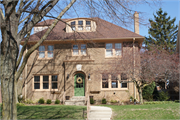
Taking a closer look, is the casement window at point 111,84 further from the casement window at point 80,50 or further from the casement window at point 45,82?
the casement window at point 45,82

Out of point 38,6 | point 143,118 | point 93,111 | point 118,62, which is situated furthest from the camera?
point 118,62

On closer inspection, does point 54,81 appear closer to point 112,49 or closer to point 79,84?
point 79,84

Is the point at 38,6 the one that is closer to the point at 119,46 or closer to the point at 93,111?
the point at 93,111

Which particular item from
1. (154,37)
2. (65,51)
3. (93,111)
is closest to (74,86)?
(65,51)

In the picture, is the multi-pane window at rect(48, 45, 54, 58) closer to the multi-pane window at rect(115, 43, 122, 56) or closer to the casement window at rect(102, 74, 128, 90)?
the casement window at rect(102, 74, 128, 90)

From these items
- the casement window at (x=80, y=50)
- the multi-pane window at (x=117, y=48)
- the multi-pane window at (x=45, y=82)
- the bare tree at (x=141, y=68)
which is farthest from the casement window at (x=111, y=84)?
the multi-pane window at (x=45, y=82)

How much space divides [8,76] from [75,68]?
12949mm

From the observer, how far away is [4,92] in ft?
18.7

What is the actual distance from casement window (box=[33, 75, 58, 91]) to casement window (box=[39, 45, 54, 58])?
216cm

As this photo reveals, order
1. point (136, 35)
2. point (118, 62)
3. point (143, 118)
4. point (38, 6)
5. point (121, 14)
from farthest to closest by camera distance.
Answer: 1. point (136, 35)
2. point (118, 62)
3. point (143, 118)
4. point (121, 14)
5. point (38, 6)

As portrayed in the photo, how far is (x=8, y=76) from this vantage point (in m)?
→ 5.74

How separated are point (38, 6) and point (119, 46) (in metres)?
13.4

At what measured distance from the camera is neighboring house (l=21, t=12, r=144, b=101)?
18.4m

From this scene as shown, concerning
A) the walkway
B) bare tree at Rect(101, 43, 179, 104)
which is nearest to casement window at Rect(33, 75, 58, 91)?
bare tree at Rect(101, 43, 179, 104)
